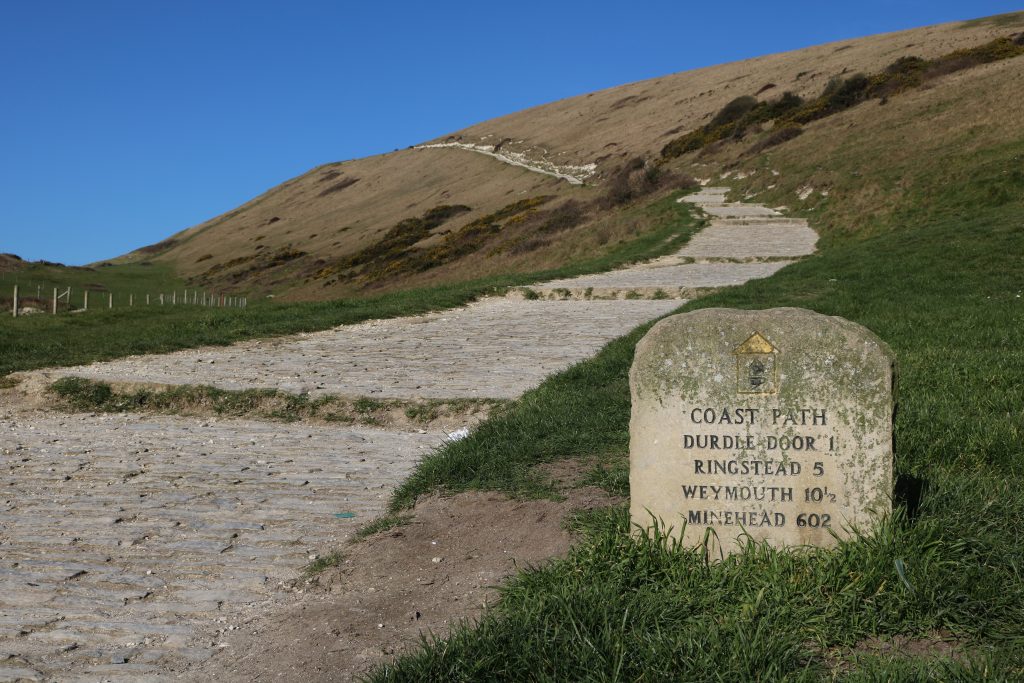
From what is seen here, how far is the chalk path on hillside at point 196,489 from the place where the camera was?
4824mm

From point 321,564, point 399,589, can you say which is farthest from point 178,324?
point 399,589

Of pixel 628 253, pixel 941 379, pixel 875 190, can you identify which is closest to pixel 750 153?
pixel 875 190

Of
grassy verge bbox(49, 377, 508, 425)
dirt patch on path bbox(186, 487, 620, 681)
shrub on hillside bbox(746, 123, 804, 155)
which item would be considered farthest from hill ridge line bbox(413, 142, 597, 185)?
dirt patch on path bbox(186, 487, 620, 681)

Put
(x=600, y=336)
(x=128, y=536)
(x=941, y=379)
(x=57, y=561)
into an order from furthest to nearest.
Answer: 1. (x=600, y=336)
2. (x=941, y=379)
3. (x=128, y=536)
4. (x=57, y=561)

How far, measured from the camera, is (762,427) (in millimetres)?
4926

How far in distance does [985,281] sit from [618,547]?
13.1 m

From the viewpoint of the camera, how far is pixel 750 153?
47.2 metres

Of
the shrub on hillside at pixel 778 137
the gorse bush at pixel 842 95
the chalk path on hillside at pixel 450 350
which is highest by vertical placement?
the gorse bush at pixel 842 95

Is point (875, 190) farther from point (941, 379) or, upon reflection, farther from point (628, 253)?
point (941, 379)

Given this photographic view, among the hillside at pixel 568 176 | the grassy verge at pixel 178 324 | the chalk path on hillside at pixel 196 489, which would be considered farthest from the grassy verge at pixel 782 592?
the hillside at pixel 568 176

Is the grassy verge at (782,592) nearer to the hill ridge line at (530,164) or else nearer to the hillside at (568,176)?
the hillside at (568,176)

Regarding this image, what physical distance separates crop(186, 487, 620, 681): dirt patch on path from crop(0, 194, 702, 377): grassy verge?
9.33m

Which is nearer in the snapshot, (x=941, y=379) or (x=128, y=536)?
(x=128, y=536)

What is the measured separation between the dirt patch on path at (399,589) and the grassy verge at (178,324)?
30.6 feet
